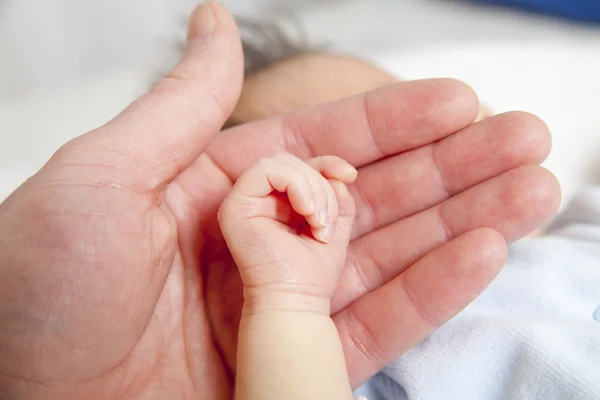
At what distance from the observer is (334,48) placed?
1676 mm

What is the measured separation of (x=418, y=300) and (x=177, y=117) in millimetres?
367

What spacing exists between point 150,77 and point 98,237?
1069 millimetres

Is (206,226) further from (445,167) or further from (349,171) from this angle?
(445,167)

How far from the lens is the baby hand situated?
2.22ft

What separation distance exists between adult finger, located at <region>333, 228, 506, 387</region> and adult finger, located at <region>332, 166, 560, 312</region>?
0.14 ft

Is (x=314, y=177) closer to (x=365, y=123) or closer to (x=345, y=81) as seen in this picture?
(x=365, y=123)

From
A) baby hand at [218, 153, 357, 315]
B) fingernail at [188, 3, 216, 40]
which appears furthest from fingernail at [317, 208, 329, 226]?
→ fingernail at [188, 3, 216, 40]

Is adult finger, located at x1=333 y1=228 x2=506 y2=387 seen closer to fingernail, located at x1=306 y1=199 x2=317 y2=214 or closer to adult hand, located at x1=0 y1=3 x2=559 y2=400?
adult hand, located at x1=0 y1=3 x2=559 y2=400

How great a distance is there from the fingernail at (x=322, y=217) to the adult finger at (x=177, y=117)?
16cm

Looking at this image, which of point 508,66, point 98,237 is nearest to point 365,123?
point 98,237

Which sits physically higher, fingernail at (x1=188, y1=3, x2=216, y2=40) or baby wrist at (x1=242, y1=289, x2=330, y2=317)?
fingernail at (x1=188, y1=3, x2=216, y2=40)

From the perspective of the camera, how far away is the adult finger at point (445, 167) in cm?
81

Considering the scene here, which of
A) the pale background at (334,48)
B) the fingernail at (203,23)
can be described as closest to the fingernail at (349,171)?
the fingernail at (203,23)

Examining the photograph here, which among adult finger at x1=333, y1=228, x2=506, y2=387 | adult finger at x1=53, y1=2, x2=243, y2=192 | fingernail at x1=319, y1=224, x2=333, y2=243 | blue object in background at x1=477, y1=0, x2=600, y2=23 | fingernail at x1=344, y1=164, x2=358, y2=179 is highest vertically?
adult finger at x1=53, y1=2, x2=243, y2=192
